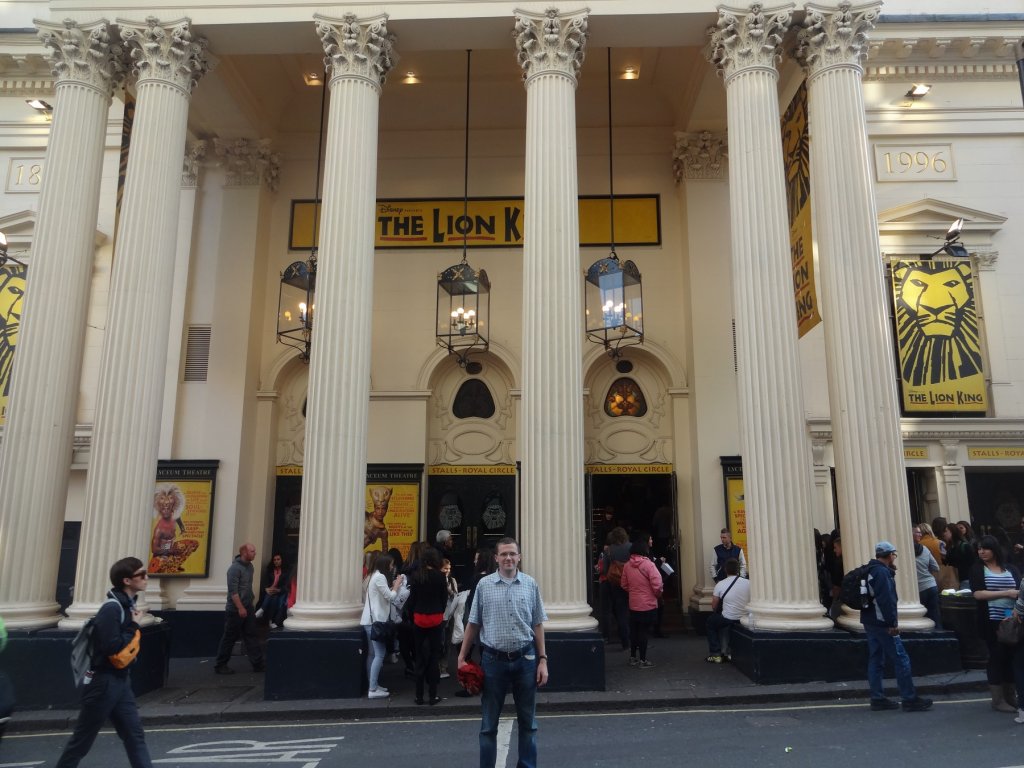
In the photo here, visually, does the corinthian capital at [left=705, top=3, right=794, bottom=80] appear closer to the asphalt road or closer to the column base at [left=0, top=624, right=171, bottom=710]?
the asphalt road

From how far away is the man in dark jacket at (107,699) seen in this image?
515cm

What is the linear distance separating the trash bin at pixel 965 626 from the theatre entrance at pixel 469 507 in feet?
23.6

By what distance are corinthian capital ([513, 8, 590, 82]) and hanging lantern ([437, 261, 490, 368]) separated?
13.2ft

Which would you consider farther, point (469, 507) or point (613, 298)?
point (469, 507)

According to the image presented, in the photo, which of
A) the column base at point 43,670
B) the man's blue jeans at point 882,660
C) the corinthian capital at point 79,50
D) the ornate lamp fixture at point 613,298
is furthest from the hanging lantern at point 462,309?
the man's blue jeans at point 882,660

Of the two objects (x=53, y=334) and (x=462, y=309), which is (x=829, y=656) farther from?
(x=53, y=334)

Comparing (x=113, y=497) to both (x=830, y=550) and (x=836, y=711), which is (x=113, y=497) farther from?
(x=830, y=550)

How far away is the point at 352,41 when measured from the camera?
34.0ft

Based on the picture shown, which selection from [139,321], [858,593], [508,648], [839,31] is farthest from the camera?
[839,31]

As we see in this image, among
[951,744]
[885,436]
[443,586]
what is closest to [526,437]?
[443,586]

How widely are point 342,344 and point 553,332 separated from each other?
9.29 ft

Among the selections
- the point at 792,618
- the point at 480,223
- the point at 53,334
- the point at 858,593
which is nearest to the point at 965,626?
the point at 792,618

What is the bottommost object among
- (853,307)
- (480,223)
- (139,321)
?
(139,321)

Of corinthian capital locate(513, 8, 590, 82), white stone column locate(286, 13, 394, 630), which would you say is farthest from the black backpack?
corinthian capital locate(513, 8, 590, 82)
